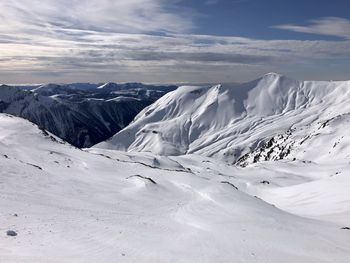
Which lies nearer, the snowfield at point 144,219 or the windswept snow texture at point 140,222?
the windswept snow texture at point 140,222

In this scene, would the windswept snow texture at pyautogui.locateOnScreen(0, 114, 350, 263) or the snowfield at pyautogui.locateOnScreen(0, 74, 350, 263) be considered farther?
the snowfield at pyautogui.locateOnScreen(0, 74, 350, 263)

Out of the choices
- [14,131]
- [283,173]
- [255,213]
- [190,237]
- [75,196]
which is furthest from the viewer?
[283,173]

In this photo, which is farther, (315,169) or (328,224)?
(315,169)

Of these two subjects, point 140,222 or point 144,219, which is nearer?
point 140,222

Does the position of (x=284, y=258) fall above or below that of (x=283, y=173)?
above

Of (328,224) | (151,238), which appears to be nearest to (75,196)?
(151,238)

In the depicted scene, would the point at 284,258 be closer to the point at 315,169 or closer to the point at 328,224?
the point at 328,224

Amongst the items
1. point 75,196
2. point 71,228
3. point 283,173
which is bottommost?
point 283,173

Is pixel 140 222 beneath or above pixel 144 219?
above
